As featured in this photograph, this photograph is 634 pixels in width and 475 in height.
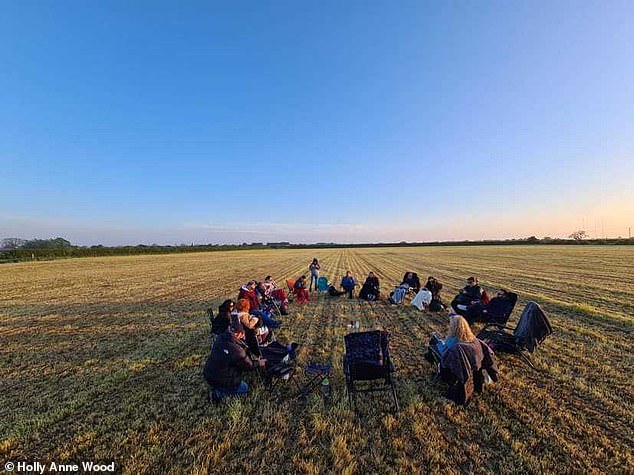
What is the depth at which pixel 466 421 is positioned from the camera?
175 inches

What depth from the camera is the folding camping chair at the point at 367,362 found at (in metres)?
4.85

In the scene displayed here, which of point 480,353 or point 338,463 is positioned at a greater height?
point 480,353

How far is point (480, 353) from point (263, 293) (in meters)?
7.77

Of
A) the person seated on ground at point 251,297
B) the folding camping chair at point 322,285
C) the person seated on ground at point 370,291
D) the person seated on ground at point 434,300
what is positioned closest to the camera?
the person seated on ground at point 251,297

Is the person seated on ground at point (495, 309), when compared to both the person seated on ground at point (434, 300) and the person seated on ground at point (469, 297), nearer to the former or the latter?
the person seated on ground at point (469, 297)

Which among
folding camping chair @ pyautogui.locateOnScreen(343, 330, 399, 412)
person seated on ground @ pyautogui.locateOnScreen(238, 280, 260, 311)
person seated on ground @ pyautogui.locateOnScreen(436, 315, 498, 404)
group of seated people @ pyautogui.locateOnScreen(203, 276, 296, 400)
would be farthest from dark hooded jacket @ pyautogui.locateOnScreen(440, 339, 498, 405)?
person seated on ground @ pyautogui.locateOnScreen(238, 280, 260, 311)

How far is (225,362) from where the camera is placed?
4.91 meters

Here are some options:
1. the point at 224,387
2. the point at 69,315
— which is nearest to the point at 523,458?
the point at 224,387

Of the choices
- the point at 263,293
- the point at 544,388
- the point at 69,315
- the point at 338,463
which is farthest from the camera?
the point at 69,315

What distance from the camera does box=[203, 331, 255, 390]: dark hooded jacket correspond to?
4.89 meters

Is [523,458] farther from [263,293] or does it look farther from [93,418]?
[263,293]

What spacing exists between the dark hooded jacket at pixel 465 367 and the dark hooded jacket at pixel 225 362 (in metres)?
3.34

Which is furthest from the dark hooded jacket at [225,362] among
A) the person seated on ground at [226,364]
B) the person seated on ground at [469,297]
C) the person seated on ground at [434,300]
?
the person seated on ground at [434,300]

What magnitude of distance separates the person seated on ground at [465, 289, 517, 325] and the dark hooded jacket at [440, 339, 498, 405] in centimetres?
441
